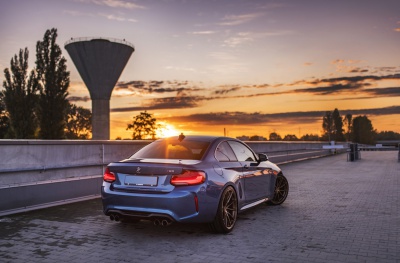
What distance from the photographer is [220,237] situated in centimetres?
627

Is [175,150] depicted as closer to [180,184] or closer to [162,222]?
[180,184]

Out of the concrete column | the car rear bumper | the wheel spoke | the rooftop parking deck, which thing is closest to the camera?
the rooftop parking deck

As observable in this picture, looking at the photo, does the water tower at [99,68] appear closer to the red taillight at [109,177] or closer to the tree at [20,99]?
the tree at [20,99]

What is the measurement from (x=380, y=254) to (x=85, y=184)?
689 centimetres

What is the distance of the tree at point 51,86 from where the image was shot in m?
51.6

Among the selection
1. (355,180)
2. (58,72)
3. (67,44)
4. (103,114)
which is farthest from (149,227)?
(58,72)

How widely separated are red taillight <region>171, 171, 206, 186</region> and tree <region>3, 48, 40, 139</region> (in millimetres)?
49653

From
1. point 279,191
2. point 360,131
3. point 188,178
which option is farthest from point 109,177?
point 360,131

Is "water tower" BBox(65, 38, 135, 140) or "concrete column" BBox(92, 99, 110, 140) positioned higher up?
"water tower" BBox(65, 38, 135, 140)

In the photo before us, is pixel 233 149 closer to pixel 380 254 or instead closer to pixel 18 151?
pixel 380 254

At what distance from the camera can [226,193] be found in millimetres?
6555

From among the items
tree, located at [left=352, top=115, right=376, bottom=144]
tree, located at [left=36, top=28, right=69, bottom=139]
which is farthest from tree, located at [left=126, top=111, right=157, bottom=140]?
tree, located at [left=352, top=115, right=376, bottom=144]

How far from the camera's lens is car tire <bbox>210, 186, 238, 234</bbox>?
631cm

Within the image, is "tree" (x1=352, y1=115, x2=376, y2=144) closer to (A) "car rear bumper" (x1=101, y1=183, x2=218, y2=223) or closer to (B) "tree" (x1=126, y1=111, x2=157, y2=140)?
(B) "tree" (x1=126, y1=111, x2=157, y2=140)
